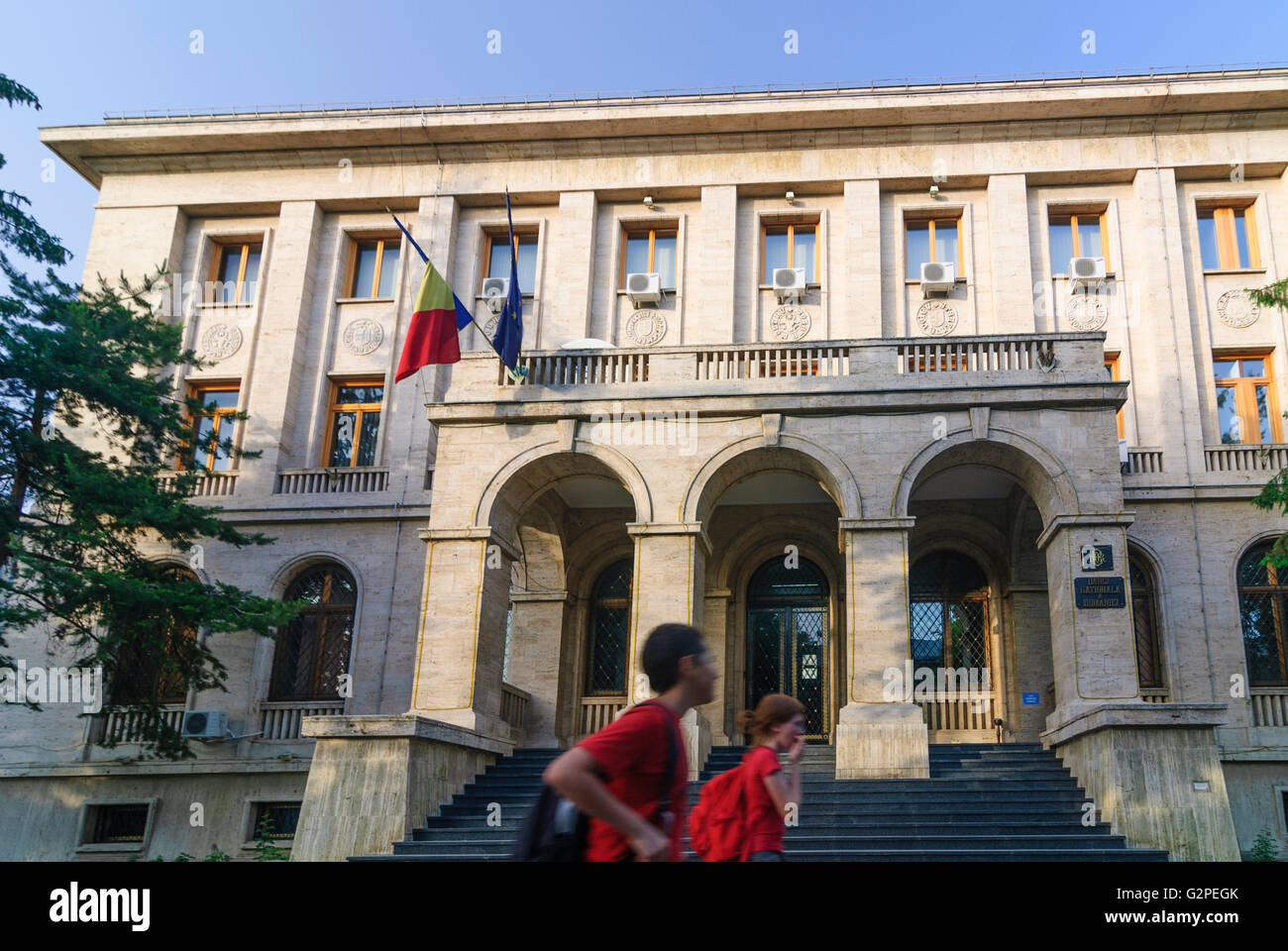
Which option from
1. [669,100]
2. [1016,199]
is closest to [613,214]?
[669,100]

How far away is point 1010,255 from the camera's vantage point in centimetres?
2180

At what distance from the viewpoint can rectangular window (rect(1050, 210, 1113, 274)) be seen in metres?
22.2

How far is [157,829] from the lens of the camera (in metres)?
19.8

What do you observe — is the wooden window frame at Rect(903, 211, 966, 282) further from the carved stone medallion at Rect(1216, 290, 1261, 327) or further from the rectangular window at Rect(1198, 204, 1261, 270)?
the carved stone medallion at Rect(1216, 290, 1261, 327)

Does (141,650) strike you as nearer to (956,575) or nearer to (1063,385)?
(956,575)

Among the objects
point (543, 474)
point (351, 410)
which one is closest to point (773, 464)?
point (543, 474)

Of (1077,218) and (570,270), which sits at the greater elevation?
(1077,218)

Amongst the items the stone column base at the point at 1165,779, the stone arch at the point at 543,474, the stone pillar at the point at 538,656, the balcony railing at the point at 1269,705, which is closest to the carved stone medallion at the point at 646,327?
the stone arch at the point at 543,474

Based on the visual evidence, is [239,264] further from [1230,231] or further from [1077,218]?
[1230,231]

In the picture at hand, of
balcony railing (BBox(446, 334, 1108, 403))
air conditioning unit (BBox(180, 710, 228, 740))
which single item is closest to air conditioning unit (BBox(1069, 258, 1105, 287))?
balcony railing (BBox(446, 334, 1108, 403))

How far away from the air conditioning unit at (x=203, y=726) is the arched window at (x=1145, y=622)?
54.5 ft

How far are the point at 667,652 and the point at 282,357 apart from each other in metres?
21.0

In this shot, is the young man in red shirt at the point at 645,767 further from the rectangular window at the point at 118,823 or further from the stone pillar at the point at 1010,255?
the rectangular window at the point at 118,823

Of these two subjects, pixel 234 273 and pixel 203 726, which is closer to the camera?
pixel 203 726
